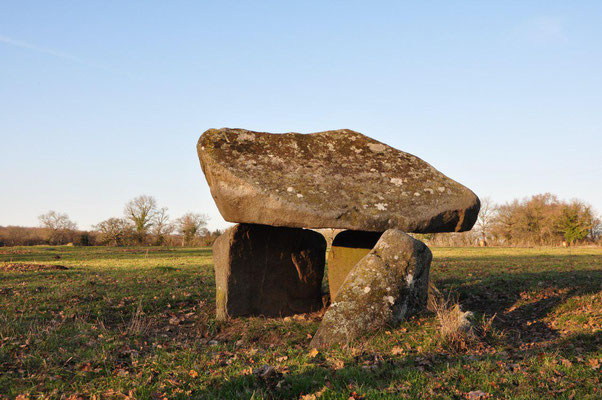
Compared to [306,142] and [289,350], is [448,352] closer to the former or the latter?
[289,350]

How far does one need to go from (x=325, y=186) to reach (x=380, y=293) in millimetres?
2268

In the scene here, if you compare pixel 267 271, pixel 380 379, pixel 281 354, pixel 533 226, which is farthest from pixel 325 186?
pixel 533 226

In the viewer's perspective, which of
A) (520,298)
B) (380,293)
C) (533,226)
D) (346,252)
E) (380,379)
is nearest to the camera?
(380,379)

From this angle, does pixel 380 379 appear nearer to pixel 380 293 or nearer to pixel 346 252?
pixel 380 293

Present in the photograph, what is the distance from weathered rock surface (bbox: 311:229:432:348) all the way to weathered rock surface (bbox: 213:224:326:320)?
9.51 ft

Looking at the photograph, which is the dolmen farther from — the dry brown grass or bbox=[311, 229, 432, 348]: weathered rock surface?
the dry brown grass

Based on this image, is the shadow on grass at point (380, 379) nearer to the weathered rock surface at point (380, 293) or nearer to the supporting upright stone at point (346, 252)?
the weathered rock surface at point (380, 293)

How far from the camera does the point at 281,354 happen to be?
645 cm

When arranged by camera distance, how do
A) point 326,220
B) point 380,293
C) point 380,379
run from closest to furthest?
point 380,379
point 380,293
point 326,220

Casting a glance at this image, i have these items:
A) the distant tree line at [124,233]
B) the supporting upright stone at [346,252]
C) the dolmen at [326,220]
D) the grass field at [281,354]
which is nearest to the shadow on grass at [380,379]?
the grass field at [281,354]

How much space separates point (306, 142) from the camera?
9.77 metres

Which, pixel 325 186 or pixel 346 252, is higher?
pixel 325 186

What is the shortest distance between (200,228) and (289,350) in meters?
50.2

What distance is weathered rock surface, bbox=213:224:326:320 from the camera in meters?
9.44
